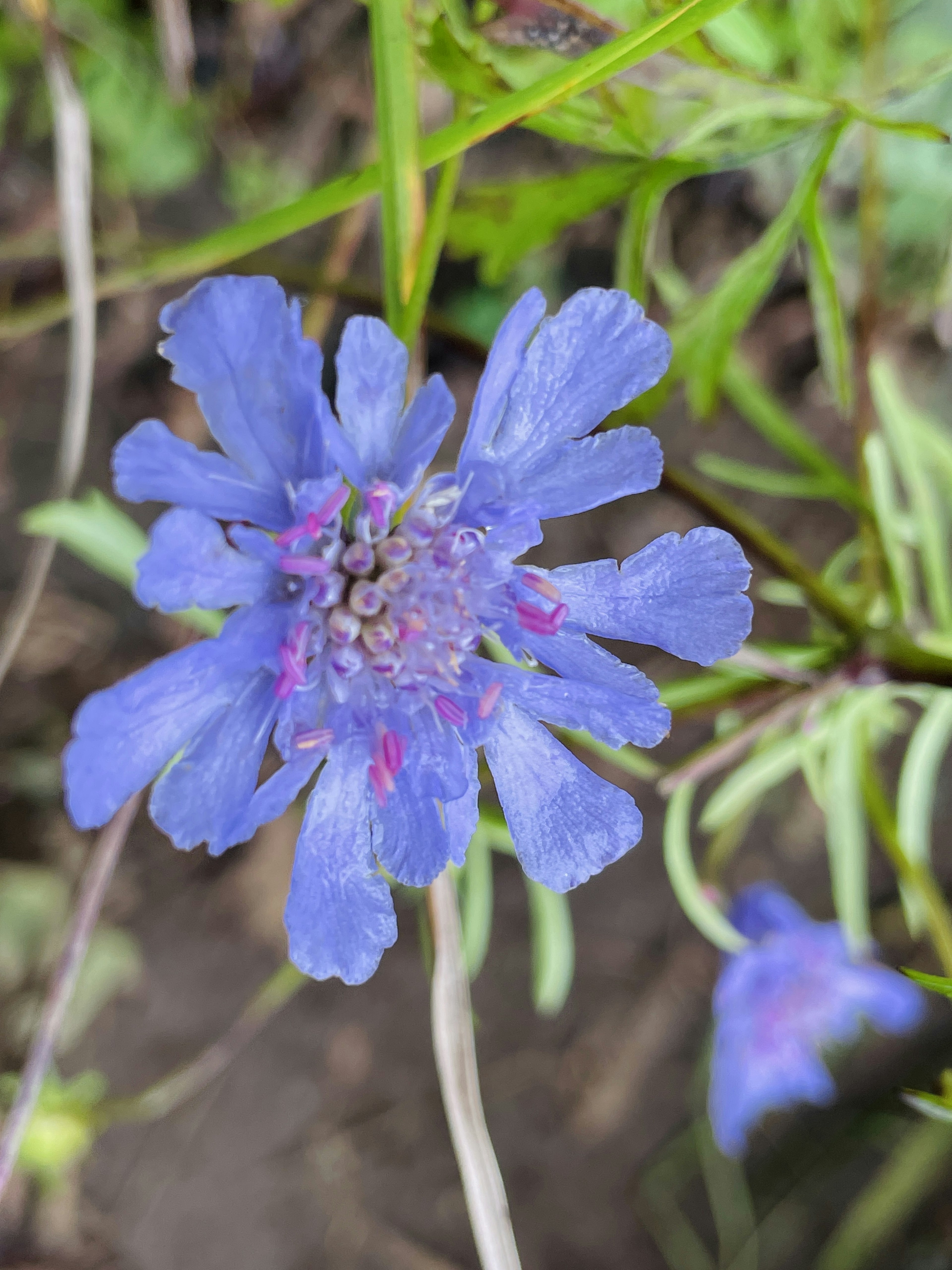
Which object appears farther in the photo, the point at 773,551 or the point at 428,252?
the point at 773,551

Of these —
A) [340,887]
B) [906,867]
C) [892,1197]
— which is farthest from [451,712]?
[892,1197]

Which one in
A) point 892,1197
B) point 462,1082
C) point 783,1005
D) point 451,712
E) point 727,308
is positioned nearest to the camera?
point 451,712

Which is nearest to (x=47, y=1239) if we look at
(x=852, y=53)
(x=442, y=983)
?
(x=442, y=983)

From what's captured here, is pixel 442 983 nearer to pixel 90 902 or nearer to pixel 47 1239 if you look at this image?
pixel 90 902

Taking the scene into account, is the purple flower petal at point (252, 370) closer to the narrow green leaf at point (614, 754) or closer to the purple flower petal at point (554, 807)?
the purple flower petal at point (554, 807)

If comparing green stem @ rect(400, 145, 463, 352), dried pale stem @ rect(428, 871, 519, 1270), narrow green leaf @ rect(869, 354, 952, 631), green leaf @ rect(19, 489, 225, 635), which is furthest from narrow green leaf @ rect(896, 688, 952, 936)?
green leaf @ rect(19, 489, 225, 635)

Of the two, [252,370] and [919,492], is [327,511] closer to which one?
[252,370]

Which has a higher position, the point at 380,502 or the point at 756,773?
the point at 380,502
